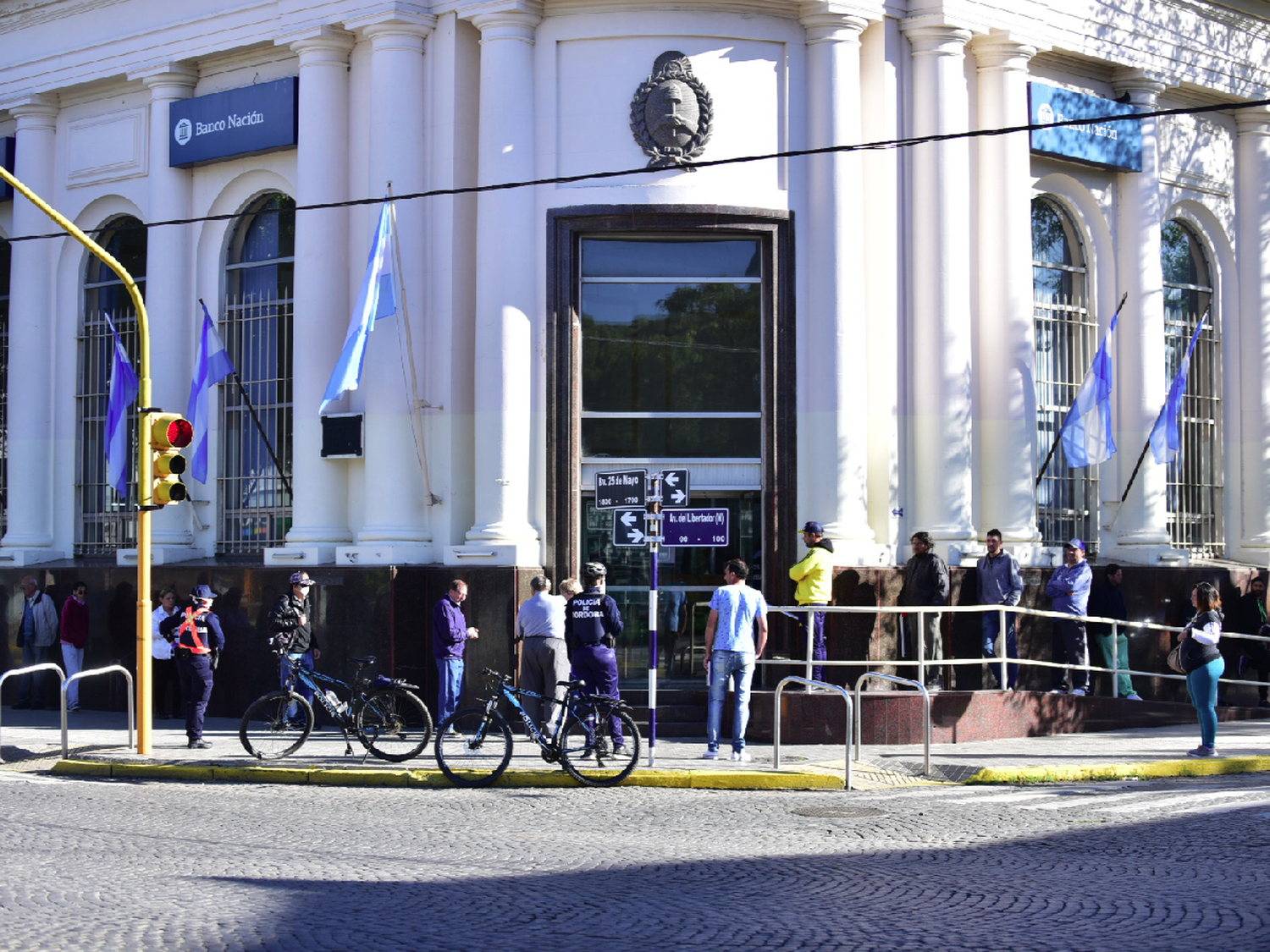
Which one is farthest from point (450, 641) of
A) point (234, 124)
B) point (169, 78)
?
point (169, 78)

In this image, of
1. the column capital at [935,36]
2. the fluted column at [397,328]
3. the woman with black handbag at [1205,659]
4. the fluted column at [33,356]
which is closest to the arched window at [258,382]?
the fluted column at [397,328]

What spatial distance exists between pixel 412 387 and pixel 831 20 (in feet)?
22.5

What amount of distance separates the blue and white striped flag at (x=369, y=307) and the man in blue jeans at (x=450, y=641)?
3.25 metres

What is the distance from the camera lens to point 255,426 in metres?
22.6

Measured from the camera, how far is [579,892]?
9.28 m

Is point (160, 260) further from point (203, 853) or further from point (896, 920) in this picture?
point (896, 920)

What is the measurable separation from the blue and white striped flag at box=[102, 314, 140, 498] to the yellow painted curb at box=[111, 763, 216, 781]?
25.5ft

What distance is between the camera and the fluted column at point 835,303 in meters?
19.5

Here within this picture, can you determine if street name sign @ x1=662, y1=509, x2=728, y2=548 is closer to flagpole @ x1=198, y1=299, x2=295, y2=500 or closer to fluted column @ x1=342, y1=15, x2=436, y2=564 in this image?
fluted column @ x1=342, y1=15, x2=436, y2=564

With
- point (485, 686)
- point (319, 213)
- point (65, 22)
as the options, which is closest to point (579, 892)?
point (485, 686)

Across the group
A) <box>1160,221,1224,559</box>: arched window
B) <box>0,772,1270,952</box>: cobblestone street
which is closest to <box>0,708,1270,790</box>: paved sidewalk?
<box>0,772,1270,952</box>: cobblestone street

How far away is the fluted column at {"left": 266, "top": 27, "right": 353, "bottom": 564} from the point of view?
20375 mm

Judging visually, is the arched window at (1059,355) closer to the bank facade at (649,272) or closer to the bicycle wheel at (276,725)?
the bank facade at (649,272)

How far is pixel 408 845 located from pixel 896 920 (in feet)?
12.5
